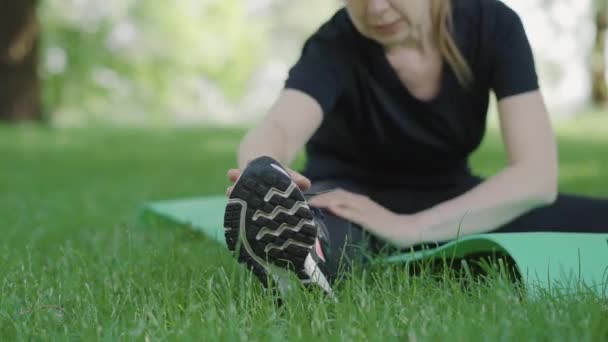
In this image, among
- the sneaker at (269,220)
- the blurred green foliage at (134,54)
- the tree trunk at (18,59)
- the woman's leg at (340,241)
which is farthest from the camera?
the blurred green foliage at (134,54)

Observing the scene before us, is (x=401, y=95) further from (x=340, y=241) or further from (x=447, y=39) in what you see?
(x=340, y=241)

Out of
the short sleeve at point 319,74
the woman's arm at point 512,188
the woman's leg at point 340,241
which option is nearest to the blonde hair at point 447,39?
the woman's arm at point 512,188

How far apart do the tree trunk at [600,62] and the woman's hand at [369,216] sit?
1442 cm

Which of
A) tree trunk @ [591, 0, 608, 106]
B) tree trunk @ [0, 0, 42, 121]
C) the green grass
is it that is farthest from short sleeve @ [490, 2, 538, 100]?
tree trunk @ [591, 0, 608, 106]

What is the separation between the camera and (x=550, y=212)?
8.36 feet

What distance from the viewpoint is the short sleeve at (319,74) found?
2365mm

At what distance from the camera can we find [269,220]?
1.67 m

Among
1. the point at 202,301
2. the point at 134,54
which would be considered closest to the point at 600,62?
the point at 134,54

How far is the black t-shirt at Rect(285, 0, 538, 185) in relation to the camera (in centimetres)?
241

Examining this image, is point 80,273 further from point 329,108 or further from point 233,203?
point 329,108

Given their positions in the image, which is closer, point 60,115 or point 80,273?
point 80,273

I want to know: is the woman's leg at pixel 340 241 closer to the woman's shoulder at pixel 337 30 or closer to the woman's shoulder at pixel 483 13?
the woman's shoulder at pixel 337 30

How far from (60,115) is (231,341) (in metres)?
23.4

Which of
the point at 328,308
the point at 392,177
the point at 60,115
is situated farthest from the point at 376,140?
the point at 60,115
